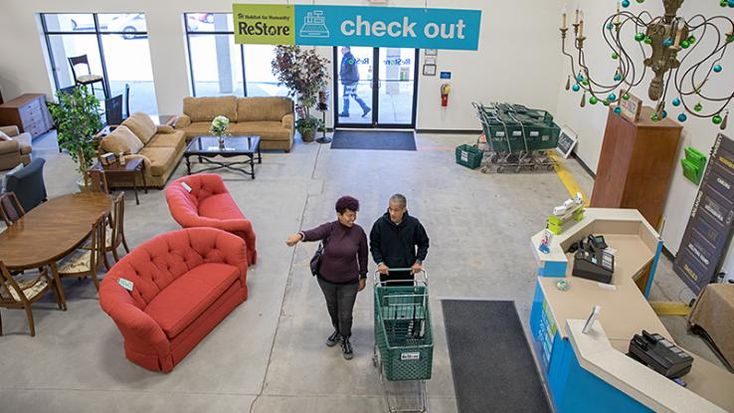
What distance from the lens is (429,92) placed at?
12188mm

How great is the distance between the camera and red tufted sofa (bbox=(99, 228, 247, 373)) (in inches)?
200

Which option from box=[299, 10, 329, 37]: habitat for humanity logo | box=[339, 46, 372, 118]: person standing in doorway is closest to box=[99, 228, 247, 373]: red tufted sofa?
box=[299, 10, 329, 37]: habitat for humanity logo

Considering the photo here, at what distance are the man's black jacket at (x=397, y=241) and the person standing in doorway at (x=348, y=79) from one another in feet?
25.0

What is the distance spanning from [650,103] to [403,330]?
544 cm

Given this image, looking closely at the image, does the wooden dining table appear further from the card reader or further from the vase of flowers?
the card reader

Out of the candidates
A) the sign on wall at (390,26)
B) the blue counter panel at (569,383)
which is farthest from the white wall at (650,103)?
the sign on wall at (390,26)

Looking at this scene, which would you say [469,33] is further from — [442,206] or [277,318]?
[277,318]

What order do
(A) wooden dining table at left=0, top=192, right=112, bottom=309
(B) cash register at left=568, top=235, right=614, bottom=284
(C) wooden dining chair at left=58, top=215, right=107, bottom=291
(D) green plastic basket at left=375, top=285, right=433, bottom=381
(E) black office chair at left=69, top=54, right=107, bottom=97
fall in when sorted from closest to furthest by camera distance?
(D) green plastic basket at left=375, top=285, right=433, bottom=381, (B) cash register at left=568, top=235, right=614, bottom=284, (A) wooden dining table at left=0, top=192, right=112, bottom=309, (C) wooden dining chair at left=58, top=215, right=107, bottom=291, (E) black office chair at left=69, top=54, right=107, bottom=97

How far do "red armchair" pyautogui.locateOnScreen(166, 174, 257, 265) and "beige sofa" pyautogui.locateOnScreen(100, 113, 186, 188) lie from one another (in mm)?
1887

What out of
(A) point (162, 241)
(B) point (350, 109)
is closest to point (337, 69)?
(B) point (350, 109)

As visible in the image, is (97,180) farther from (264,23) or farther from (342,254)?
(342,254)

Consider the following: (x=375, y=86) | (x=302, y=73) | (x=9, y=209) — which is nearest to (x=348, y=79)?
(x=375, y=86)

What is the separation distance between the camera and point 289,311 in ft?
20.4

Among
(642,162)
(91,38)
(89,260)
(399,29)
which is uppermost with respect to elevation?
(399,29)
